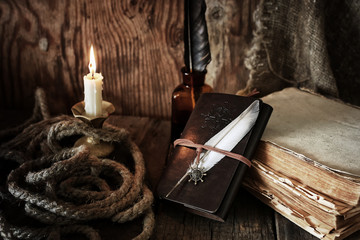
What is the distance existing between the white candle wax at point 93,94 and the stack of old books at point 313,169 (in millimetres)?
472

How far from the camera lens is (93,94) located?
3.65 feet

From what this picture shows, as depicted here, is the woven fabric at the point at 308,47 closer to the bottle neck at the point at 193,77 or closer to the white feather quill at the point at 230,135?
the bottle neck at the point at 193,77

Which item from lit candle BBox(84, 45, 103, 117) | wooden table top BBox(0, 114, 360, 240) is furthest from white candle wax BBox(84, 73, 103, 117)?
wooden table top BBox(0, 114, 360, 240)

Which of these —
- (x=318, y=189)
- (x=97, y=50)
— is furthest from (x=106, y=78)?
(x=318, y=189)

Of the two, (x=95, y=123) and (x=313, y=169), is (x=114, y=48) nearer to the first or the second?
(x=95, y=123)

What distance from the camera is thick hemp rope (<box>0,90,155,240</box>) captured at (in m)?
0.91

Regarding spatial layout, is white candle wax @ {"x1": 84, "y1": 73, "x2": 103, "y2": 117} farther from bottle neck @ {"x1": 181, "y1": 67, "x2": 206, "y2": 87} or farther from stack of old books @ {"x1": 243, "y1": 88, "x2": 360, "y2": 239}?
stack of old books @ {"x1": 243, "y1": 88, "x2": 360, "y2": 239}

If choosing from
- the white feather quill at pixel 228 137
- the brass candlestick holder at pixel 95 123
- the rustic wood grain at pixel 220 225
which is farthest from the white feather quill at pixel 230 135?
the brass candlestick holder at pixel 95 123

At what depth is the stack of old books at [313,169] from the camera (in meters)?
0.89

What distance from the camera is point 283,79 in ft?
4.65

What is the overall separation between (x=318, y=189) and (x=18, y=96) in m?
1.19

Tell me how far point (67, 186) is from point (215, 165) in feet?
1.28

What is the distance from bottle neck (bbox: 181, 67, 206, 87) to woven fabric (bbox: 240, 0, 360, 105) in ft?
0.78

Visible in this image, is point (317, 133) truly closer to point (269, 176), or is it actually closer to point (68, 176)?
point (269, 176)
